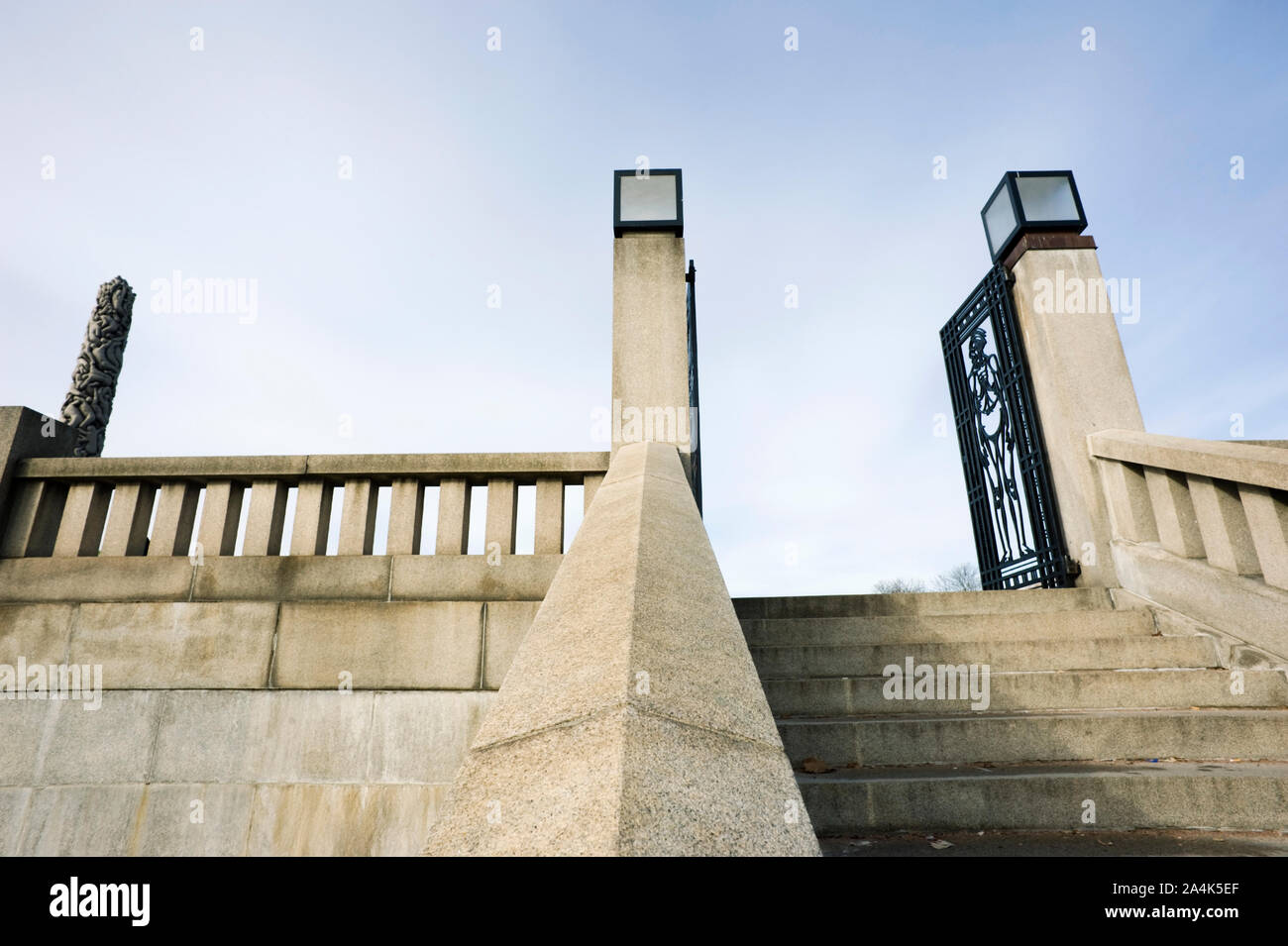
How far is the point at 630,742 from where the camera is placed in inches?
47.8

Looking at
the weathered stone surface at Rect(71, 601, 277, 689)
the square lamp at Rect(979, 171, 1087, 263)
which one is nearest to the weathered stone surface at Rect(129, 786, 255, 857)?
the weathered stone surface at Rect(71, 601, 277, 689)

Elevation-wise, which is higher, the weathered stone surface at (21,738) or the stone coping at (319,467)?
the stone coping at (319,467)

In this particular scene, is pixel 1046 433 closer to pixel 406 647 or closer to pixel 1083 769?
pixel 1083 769

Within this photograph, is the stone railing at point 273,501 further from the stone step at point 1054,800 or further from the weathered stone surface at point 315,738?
the stone step at point 1054,800

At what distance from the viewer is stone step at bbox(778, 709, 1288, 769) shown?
3387 mm

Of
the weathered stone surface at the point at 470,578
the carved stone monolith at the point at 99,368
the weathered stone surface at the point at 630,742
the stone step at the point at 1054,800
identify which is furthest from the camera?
the carved stone monolith at the point at 99,368

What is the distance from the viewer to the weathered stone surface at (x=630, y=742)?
1064 mm

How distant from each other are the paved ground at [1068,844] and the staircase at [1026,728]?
4cm

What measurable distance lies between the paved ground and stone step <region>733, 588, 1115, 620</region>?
2.31 m

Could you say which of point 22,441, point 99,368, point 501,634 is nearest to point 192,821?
point 501,634

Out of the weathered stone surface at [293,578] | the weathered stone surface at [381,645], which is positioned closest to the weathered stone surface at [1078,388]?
the weathered stone surface at [381,645]

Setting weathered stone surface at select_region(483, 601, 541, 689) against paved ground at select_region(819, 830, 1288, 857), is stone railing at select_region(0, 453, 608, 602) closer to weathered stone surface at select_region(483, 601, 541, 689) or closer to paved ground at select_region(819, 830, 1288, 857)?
weathered stone surface at select_region(483, 601, 541, 689)
